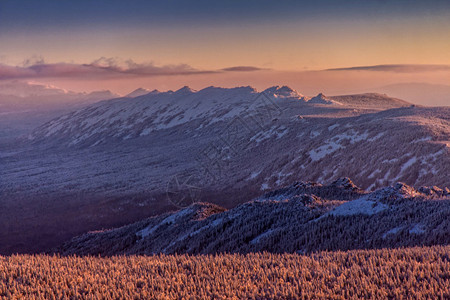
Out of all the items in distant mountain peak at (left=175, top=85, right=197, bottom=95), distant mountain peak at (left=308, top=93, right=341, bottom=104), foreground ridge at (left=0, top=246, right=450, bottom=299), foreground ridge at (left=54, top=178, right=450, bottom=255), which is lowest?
foreground ridge at (left=54, top=178, right=450, bottom=255)

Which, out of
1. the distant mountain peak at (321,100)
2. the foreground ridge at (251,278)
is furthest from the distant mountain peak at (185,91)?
the foreground ridge at (251,278)

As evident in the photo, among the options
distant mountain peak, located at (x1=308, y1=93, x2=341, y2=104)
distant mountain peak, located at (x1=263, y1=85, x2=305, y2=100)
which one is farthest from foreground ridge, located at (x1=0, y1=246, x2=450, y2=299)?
distant mountain peak, located at (x1=263, y1=85, x2=305, y2=100)

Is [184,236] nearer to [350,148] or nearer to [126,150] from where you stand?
[350,148]

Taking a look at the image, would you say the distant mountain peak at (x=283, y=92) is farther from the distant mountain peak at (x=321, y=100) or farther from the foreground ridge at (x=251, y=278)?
the foreground ridge at (x=251, y=278)

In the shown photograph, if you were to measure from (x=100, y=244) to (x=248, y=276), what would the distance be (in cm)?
1475

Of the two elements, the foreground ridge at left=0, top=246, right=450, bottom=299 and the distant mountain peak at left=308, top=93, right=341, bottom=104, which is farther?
the distant mountain peak at left=308, top=93, right=341, bottom=104

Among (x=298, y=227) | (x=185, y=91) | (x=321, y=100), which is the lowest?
(x=298, y=227)

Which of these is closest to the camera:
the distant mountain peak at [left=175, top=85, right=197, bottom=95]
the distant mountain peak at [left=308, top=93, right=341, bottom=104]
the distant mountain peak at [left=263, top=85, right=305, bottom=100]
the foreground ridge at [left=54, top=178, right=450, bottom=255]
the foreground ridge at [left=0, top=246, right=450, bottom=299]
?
the foreground ridge at [left=0, top=246, right=450, bottom=299]

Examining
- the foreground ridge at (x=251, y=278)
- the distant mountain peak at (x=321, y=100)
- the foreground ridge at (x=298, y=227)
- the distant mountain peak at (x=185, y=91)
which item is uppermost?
the distant mountain peak at (x=185, y=91)

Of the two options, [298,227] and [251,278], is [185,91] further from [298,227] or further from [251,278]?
[251,278]

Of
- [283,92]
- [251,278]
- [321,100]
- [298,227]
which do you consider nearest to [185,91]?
[283,92]

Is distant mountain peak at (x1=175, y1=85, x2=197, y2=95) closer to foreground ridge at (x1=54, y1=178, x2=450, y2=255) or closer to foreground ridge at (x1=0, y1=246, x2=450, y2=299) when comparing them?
foreground ridge at (x1=54, y1=178, x2=450, y2=255)

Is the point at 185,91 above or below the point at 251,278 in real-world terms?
A: above

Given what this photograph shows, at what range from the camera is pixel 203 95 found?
115750 mm
